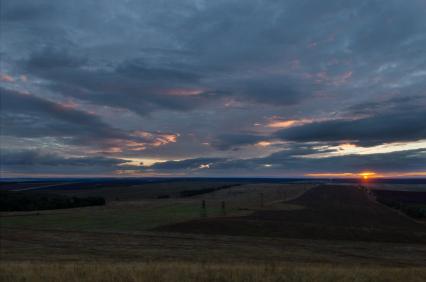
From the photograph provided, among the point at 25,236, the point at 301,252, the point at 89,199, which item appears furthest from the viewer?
the point at 89,199

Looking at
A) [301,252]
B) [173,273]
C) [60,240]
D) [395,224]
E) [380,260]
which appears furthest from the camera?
[395,224]

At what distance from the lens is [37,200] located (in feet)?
333

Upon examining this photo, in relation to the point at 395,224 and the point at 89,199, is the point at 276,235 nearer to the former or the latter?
the point at 395,224

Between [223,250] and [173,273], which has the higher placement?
[173,273]

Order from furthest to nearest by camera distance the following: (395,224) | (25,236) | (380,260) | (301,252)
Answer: (395,224), (25,236), (301,252), (380,260)

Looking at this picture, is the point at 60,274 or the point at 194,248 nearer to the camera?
the point at 60,274

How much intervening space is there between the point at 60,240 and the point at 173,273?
33.9 meters

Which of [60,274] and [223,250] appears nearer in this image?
[60,274]

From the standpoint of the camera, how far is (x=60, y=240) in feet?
137

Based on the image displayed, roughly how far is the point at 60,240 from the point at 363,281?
123ft

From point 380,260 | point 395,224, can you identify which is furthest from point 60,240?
point 395,224

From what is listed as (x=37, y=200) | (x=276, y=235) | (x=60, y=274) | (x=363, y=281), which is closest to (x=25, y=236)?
(x=276, y=235)

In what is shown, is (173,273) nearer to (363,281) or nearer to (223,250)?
(363,281)

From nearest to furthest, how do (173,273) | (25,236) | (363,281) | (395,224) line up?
(363,281)
(173,273)
(25,236)
(395,224)
